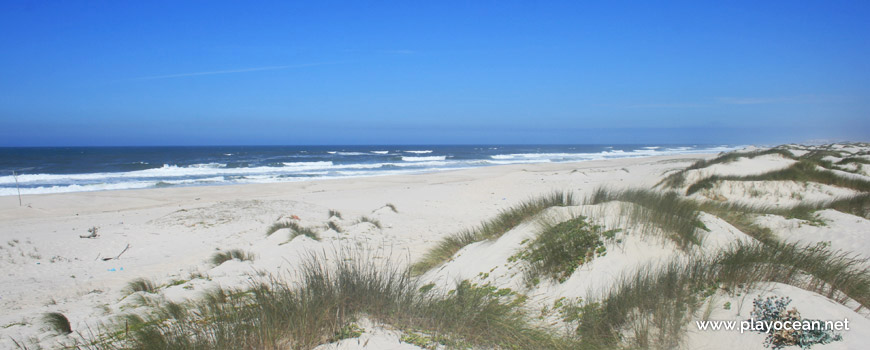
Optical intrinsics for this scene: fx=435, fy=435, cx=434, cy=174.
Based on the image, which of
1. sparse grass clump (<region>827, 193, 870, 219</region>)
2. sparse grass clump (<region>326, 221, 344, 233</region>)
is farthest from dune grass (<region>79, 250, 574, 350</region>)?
sparse grass clump (<region>827, 193, 870, 219</region>)

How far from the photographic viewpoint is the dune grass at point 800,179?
1084 centimetres

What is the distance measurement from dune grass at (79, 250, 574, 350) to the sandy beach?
246 mm

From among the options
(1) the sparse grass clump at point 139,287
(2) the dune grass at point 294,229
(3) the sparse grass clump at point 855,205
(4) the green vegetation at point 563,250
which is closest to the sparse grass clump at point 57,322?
(1) the sparse grass clump at point 139,287

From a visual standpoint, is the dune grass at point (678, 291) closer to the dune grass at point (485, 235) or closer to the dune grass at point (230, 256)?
the dune grass at point (485, 235)

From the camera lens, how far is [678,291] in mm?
3432

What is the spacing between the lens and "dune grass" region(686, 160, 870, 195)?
1084 centimetres

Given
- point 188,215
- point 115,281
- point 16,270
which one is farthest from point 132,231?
point 115,281

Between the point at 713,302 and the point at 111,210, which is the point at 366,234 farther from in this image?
the point at 111,210

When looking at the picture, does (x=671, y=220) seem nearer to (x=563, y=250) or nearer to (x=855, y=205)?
(x=563, y=250)

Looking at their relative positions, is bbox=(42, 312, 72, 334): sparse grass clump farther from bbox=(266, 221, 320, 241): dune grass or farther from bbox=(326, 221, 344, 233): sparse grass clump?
bbox=(326, 221, 344, 233): sparse grass clump

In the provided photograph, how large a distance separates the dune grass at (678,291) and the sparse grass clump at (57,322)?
4856 millimetres

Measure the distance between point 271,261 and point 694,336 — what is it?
20.0 feet

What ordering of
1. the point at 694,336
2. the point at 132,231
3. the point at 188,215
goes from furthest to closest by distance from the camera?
the point at 188,215 → the point at 132,231 → the point at 694,336

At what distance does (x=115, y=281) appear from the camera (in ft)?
22.1
